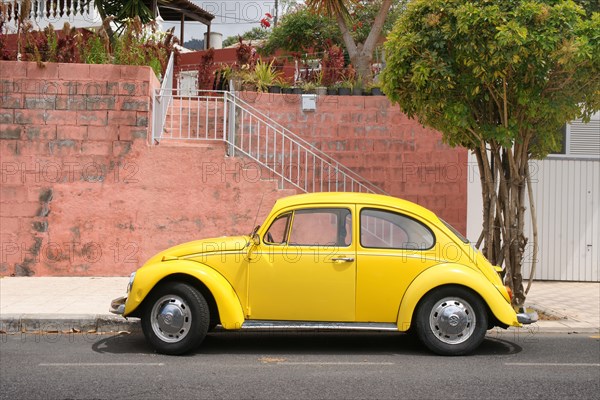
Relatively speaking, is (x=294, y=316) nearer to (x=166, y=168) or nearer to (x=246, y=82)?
(x=166, y=168)

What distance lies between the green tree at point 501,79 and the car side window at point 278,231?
264cm

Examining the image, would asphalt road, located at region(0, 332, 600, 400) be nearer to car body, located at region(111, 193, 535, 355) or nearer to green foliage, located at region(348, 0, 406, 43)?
car body, located at region(111, 193, 535, 355)

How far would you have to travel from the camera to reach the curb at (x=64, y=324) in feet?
28.3

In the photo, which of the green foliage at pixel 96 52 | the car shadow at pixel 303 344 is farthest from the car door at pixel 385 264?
the green foliage at pixel 96 52

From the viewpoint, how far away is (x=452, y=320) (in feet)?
24.0

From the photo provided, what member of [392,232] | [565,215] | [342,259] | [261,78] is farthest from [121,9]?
[342,259]

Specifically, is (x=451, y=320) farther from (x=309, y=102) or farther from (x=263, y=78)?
(x=263, y=78)

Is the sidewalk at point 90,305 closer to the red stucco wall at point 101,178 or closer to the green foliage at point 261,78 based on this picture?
the red stucco wall at point 101,178

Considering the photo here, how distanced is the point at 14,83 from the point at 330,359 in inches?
316

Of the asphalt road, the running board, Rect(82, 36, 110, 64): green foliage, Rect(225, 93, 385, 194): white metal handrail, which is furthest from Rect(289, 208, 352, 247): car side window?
Rect(82, 36, 110, 64): green foliage

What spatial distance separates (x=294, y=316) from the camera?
7.38 m

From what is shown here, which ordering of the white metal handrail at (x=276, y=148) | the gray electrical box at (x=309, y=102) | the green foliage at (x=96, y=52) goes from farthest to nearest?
the gray electrical box at (x=309, y=102) < the green foliage at (x=96, y=52) < the white metal handrail at (x=276, y=148)

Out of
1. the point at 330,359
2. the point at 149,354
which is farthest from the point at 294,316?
the point at 149,354

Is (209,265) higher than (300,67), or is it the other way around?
(300,67)
